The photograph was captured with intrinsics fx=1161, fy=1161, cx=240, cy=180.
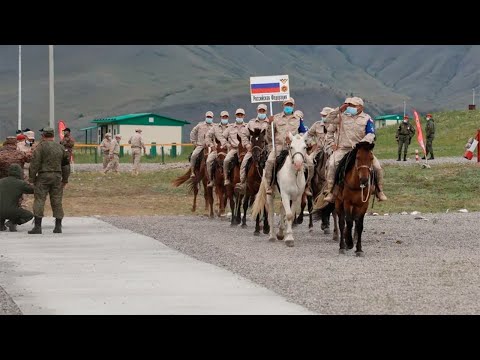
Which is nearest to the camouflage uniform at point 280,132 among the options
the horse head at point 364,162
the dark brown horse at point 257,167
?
the dark brown horse at point 257,167

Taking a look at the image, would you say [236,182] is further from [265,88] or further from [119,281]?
[119,281]

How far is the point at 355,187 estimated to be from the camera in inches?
796

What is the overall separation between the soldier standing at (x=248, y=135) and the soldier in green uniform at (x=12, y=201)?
4.62 meters

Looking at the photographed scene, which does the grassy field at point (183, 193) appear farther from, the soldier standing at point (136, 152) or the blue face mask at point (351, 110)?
the blue face mask at point (351, 110)

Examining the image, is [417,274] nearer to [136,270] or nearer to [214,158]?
[136,270]

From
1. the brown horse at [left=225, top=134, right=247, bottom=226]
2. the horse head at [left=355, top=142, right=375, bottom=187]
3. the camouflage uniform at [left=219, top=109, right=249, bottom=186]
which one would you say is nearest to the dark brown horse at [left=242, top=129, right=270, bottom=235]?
the brown horse at [left=225, top=134, right=247, bottom=226]

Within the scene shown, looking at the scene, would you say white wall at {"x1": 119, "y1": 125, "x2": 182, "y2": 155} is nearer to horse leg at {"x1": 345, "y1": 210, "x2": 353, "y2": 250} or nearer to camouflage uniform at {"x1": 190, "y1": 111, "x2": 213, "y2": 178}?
camouflage uniform at {"x1": 190, "y1": 111, "x2": 213, "y2": 178}

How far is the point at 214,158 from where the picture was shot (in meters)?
29.5

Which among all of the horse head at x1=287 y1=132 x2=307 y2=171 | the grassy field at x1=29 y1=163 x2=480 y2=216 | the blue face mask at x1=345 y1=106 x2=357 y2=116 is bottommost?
the grassy field at x1=29 y1=163 x2=480 y2=216

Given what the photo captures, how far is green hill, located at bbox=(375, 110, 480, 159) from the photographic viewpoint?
2581 inches

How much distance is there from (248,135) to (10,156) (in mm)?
5511

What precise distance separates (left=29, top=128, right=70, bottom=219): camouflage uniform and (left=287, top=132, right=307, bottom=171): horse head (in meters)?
5.67

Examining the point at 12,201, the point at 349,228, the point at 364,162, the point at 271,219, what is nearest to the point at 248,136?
the point at 271,219
